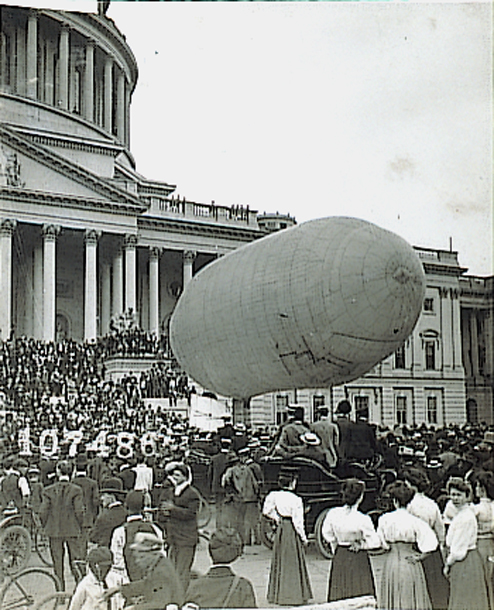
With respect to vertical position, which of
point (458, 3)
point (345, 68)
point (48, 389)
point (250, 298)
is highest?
point (458, 3)

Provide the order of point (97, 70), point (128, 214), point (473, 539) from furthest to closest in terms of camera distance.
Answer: point (97, 70) < point (128, 214) < point (473, 539)

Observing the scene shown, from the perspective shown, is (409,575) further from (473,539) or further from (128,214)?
(128,214)

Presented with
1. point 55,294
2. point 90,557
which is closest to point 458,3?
point 55,294

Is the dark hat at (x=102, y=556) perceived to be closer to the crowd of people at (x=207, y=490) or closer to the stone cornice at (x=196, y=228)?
the crowd of people at (x=207, y=490)

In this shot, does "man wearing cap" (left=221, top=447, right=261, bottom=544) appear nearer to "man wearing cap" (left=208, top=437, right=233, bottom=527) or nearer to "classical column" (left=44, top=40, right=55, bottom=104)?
"man wearing cap" (left=208, top=437, right=233, bottom=527)

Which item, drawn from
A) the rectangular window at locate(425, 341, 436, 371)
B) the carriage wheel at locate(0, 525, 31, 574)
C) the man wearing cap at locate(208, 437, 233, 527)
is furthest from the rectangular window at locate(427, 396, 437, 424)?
the carriage wheel at locate(0, 525, 31, 574)

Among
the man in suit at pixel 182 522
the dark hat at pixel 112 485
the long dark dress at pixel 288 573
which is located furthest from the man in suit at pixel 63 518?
the long dark dress at pixel 288 573

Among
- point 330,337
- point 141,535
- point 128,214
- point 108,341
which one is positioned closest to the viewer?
point 141,535
